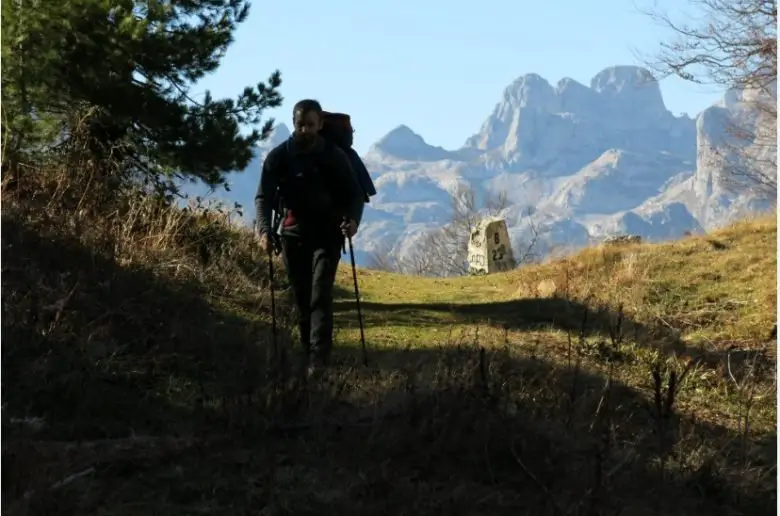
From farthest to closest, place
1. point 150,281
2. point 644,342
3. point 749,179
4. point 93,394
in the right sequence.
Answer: point 749,179
point 644,342
point 150,281
point 93,394

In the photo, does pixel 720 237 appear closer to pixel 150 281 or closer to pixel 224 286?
pixel 224 286

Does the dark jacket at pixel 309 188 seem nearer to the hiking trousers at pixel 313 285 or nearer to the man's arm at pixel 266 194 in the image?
the man's arm at pixel 266 194

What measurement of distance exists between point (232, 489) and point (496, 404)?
1580 mm

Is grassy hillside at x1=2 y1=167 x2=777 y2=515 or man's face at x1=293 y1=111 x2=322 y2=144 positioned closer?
grassy hillside at x1=2 y1=167 x2=777 y2=515

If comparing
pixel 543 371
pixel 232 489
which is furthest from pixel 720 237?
pixel 232 489

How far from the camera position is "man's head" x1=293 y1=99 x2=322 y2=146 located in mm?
6016

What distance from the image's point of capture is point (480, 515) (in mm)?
3760

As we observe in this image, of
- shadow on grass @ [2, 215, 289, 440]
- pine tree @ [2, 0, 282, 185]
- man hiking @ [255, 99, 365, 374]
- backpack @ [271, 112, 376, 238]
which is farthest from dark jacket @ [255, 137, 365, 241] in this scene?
pine tree @ [2, 0, 282, 185]

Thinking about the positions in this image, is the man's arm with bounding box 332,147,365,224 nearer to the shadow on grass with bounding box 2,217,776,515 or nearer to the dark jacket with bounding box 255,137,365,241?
the dark jacket with bounding box 255,137,365,241

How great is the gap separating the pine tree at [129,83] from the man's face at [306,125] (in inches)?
162

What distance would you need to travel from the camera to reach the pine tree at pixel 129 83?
31.0 ft

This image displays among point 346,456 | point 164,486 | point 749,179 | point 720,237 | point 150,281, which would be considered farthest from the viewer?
point 749,179

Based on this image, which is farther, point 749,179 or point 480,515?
point 749,179

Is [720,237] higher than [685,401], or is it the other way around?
[720,237]
